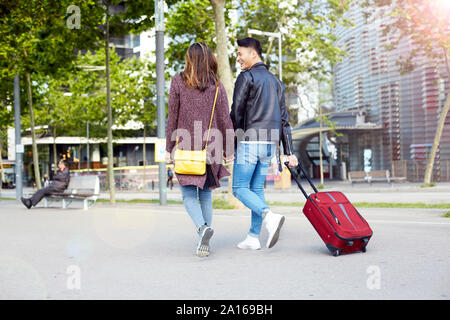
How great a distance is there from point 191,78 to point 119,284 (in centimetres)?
216

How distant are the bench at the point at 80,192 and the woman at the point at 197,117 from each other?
1039 cm

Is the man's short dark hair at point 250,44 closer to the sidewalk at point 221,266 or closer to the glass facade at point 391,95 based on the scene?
the sidewalk at point 221,266

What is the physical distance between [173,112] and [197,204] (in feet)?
3.03

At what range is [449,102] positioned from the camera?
966 inches

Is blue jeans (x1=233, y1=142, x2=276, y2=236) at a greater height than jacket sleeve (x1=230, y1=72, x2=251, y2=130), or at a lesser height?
lesser

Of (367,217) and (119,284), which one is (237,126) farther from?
(367,217)

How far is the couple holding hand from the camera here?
578 cm

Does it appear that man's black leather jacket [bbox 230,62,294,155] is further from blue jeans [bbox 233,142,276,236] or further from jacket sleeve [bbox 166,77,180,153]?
jacket sleeve [bbox 166,77,180,153]

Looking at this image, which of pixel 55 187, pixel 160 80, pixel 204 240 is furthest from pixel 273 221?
pixel 55 187

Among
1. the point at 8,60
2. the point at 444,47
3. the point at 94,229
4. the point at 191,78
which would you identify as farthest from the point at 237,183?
the point at 444,47

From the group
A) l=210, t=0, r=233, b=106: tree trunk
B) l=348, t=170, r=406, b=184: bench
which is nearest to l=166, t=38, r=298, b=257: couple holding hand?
l=210, t=0, r=233, b=106: tree trunk

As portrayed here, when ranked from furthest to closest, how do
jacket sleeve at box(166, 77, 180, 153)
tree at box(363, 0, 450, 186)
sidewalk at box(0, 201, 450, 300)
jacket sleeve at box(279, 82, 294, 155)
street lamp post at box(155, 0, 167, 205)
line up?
tree at box(363, 0, 450, 186) < street lamp post at box(155, 0, 167, 205) < jacket sleeve at box(279, 82, 294, 155) < jacket sleeve at box(166, 77, 180, 153) < sidewalk at box(0, 201, 450, 300)

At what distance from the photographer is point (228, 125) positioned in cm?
585

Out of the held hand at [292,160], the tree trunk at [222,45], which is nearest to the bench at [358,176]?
the tree trunk at [222,45]
